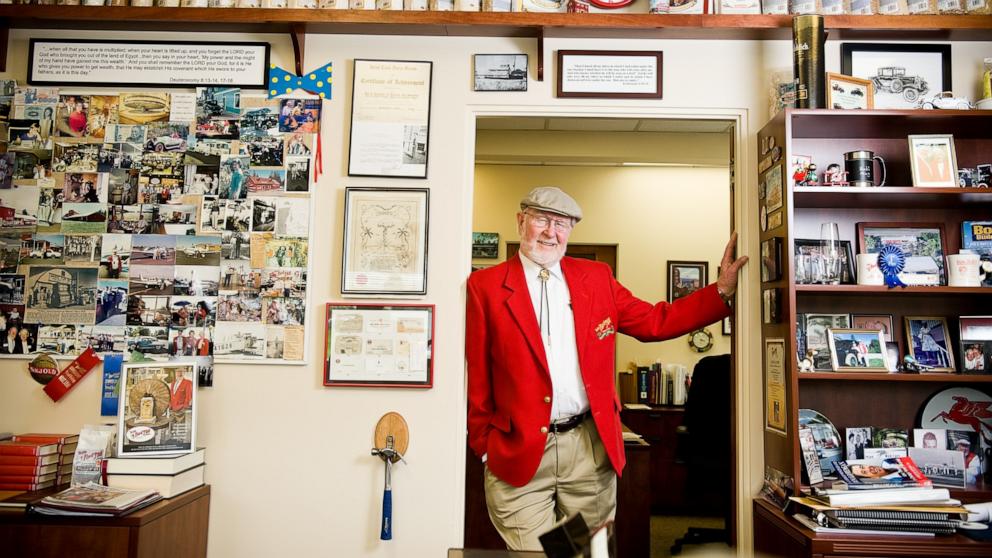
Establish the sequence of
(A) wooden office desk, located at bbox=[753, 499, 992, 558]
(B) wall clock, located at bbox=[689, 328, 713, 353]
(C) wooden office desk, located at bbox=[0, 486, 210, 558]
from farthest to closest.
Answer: (B) wall clock, located at bbox=[689, 328, 713, 353], (C) wooden office desk, located at bbox=[0, 486, 210, 558], (A) wooden office desk, located at bbox=[753, 499, 992, 558]

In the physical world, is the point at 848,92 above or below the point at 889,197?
above

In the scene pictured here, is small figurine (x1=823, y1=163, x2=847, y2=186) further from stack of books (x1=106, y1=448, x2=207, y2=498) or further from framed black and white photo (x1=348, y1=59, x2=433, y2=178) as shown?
stack of books (x1=106, y1=448, x2=207, y2=498)

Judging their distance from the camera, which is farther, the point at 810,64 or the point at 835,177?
the point at 835,177

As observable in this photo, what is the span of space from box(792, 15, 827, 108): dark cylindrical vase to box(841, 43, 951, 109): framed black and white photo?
332 millimetres

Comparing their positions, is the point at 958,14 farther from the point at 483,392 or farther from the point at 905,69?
the point at 483,392

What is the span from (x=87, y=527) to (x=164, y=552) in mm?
276

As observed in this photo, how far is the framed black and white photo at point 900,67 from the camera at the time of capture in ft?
8.41

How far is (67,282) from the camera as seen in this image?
263 centimetres

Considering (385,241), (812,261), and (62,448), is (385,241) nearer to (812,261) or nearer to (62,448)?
(62,448)

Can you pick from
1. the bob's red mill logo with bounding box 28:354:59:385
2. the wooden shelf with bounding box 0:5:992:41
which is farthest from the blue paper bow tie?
the bob's red mill logo with bounding box 28:354:59:385

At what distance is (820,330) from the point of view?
2.46 metres

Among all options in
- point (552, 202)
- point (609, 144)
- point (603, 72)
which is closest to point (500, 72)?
point (603, 72)

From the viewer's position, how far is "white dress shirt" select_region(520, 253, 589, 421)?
2393mm

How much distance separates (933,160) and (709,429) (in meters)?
1.87
